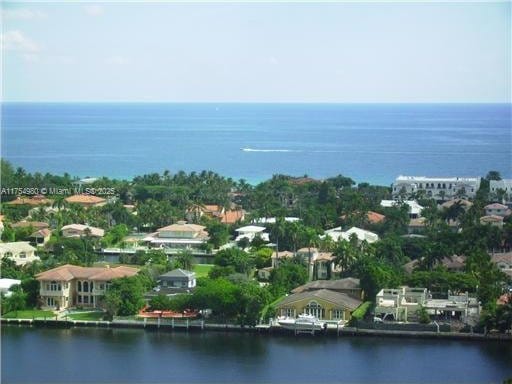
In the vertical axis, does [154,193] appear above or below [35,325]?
above

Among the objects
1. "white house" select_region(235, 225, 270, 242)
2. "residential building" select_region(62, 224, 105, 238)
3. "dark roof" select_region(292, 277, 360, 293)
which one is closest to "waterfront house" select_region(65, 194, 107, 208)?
"residential building" select_region(62, 224, 105, 238)

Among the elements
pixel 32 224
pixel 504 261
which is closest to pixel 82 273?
pixel 32 224

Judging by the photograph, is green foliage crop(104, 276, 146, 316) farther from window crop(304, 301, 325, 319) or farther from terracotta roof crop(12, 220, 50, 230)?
terracotta roof crop(12, 220, 50, 230)

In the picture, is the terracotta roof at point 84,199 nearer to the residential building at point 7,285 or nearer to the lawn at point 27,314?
the residential building at point 7,285

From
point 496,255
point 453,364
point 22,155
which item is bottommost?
point 453,364

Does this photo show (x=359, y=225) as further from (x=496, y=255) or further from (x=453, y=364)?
(x=453, y=364)

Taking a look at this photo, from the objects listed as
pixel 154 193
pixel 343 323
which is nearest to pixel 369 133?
pixel 154 193
